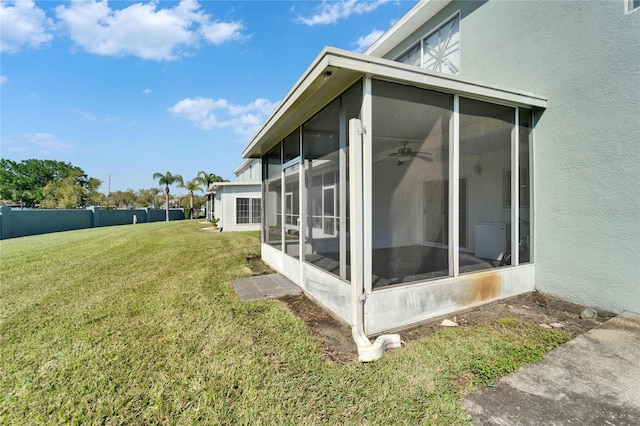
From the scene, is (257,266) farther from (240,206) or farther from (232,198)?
(232,198)

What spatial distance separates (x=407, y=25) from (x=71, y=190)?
1157 inches

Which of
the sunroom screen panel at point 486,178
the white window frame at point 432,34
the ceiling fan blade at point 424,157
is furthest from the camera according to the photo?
the white window frame at point 432,34

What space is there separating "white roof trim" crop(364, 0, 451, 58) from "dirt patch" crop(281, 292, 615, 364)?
6.09 m

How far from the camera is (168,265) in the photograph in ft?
22.9

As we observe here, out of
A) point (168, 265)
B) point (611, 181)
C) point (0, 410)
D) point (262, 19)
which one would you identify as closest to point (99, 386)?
point (0, 410)

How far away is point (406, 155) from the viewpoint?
4.71m

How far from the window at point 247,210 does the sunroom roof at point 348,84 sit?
38.5 feet

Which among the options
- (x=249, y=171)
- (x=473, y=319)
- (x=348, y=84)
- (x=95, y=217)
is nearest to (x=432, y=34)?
(x=348, y=84)

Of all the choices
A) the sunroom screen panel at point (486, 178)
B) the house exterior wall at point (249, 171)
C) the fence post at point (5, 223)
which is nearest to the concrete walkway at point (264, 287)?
the sunroom screen panel at point (486, 178)

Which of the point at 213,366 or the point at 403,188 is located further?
the point at 403,188

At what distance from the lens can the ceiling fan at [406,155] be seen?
4.32 m

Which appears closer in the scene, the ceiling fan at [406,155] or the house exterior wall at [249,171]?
the ceiling fan at [406,155]

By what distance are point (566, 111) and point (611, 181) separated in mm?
1150

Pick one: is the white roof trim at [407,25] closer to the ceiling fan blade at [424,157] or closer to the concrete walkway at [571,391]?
the ceiling fan blade at [424,157]
